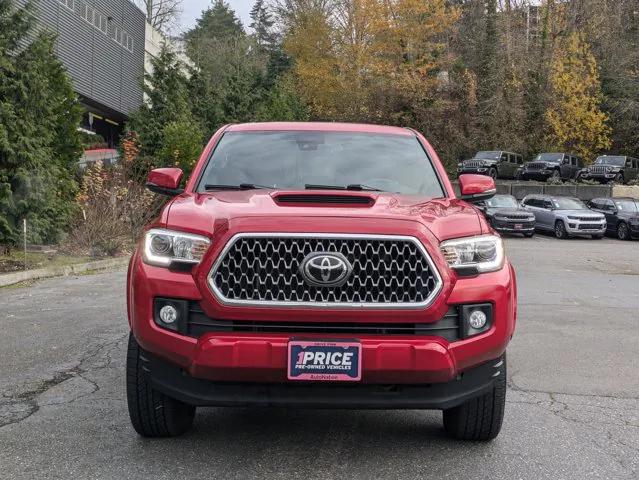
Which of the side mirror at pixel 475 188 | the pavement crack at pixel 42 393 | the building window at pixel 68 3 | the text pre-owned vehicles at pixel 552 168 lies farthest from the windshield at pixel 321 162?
the text pre-owned vehicles at pixel 552 168

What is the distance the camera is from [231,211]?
3877 millimetres

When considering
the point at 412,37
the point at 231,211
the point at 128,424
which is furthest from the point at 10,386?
the point at 412,37

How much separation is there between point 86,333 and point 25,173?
807cm

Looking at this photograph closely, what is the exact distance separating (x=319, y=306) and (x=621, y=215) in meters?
29.9

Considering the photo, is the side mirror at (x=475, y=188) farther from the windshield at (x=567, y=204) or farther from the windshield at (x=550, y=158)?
the windshield at (x=550, y=158)

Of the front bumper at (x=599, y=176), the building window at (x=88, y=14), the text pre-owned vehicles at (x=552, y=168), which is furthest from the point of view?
the text pre-owned vehicles at (x=552, y=168)

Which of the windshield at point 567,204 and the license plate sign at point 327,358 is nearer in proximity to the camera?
the license plate sign at point 327,358

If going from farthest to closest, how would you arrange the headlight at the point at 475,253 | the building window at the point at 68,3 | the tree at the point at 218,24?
the tree at the point at 218,24, the building window at the point at 68,3, the headlight at the point at 475,253

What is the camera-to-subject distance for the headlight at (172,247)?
12.3 ft

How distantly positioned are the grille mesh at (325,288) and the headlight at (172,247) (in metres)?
0.18

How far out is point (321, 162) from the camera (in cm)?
512

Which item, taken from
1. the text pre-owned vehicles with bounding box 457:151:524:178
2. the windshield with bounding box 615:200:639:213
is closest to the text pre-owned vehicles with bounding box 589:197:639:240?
the windshield with bounding box 615:200:639:213

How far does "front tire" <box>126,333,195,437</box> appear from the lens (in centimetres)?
405

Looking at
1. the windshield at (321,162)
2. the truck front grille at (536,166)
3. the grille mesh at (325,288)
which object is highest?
the truck front grille at (536,166)
